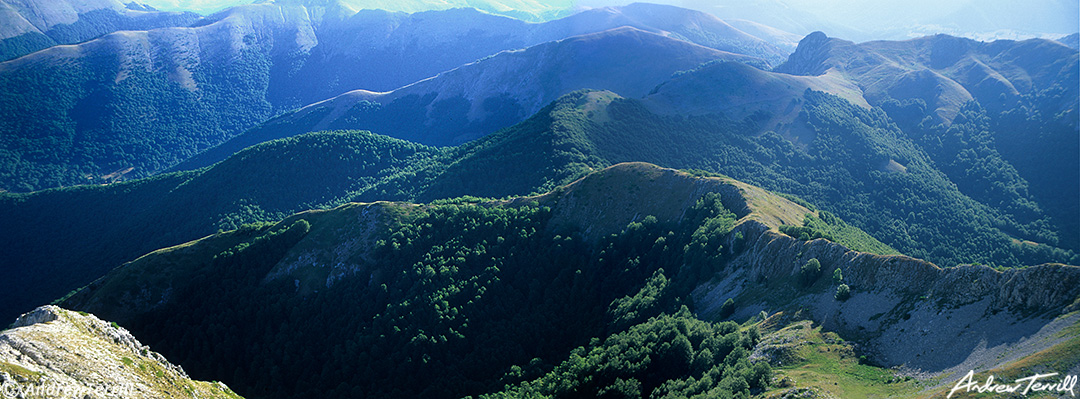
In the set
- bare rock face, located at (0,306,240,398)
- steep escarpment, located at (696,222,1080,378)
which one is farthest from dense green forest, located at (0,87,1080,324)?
bare rock face, located at (0,306,240,398)

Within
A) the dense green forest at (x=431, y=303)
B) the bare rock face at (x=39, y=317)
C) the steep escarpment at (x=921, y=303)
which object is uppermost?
→ the steep escarpment at (x=921, y=303)

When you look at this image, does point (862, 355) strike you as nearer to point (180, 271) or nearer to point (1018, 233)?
point (180, 271)

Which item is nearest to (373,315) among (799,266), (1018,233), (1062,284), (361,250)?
(361,250)

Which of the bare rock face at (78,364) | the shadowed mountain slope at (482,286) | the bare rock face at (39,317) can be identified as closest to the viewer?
the bare rock face at (78,364)

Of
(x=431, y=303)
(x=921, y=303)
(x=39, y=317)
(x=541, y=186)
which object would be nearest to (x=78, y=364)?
(x=39, y=317)

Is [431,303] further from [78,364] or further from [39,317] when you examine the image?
[78,364]

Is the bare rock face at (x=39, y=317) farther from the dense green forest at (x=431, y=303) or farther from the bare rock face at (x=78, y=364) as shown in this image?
the dense green forest at (x=431, y=303)

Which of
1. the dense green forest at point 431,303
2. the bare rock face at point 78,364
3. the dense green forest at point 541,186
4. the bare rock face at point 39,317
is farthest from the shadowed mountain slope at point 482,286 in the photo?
the dense green forest at point 541,186
